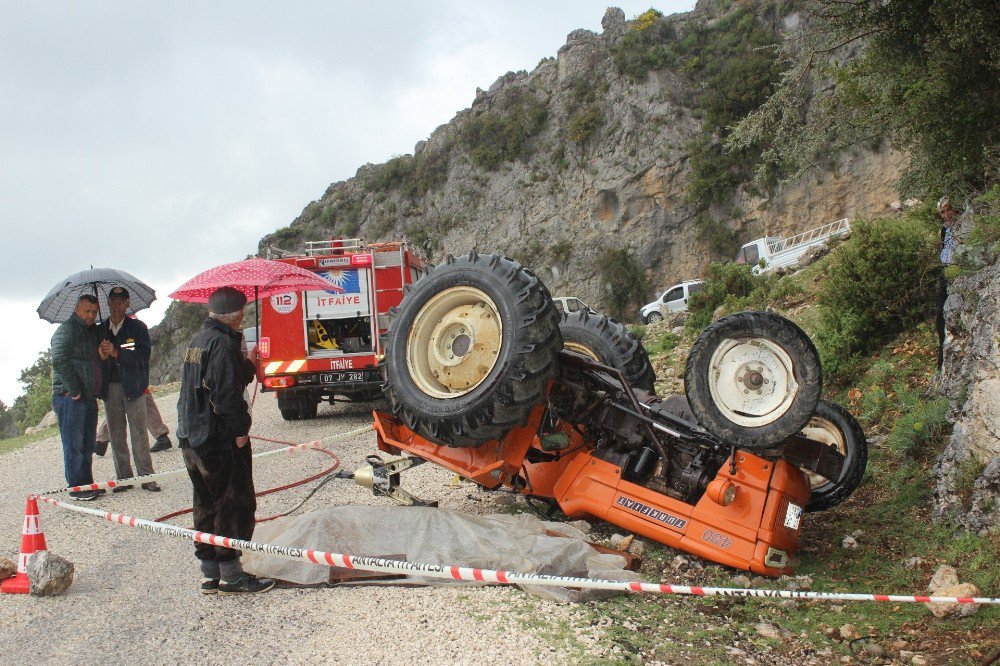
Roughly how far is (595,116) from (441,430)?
40841mm

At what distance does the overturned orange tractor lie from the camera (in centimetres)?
421

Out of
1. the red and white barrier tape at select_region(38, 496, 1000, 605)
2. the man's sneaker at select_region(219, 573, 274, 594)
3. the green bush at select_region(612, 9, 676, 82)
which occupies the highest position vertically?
the green bush at select_region(612, 9, 676, 82)

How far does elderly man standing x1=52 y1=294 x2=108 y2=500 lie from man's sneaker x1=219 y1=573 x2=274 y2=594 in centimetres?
309

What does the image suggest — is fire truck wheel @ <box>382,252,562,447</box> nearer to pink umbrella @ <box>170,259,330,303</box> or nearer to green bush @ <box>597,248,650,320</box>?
pink umbrella @ <box>170,259,330,303</box>

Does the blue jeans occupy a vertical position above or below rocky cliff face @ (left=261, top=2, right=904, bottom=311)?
below

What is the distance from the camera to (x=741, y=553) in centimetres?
418

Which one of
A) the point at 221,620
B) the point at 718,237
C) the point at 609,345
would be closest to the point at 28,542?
the point at 221,620

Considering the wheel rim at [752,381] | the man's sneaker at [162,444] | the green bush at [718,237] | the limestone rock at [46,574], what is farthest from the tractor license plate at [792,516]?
the green bush at [718,237]

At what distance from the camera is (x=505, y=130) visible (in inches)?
1826

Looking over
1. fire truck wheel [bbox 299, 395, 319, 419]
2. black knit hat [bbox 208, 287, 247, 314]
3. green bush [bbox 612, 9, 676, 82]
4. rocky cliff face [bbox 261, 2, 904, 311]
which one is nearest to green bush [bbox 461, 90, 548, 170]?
rocky cliff face [bbox 261, 2, 904, 311]

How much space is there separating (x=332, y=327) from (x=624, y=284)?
28.1 meters

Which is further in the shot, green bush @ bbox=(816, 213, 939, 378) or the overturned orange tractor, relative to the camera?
green bush @ bbox=(816, 213, 939, 378)

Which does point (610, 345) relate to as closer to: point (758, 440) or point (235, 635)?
point (758, 440)

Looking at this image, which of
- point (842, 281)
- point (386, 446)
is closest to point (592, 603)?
point (386, 446)
